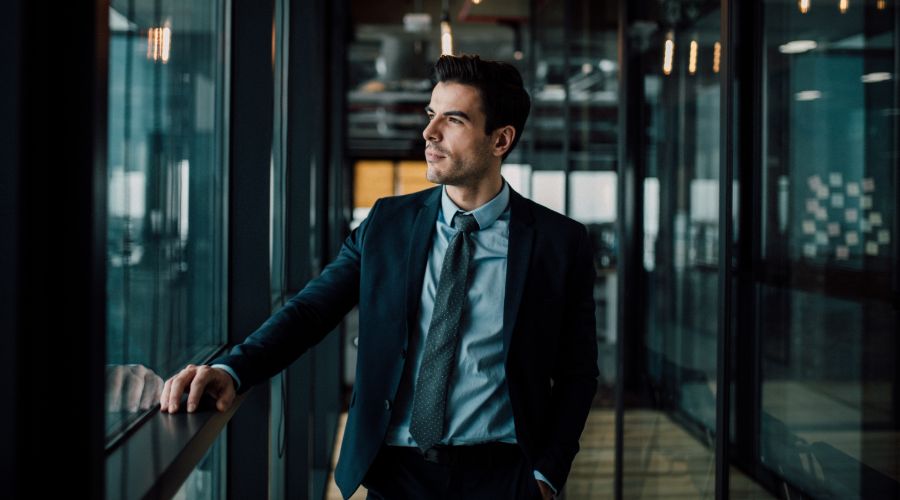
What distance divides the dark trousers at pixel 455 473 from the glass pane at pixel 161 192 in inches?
19.5

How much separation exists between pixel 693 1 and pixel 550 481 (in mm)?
3629

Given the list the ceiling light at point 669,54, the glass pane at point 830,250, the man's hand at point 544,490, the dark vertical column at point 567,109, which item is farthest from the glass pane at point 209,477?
the ceiling light at point 669,54

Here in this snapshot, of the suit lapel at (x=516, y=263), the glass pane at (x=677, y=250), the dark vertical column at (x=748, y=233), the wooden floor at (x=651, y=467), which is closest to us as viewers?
the suit lapel at (x=516, y=263)

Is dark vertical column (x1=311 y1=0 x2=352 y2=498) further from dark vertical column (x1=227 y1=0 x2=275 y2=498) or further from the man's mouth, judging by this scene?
the man's mouth

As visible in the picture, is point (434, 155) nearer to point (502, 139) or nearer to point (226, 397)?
point (502, 139)

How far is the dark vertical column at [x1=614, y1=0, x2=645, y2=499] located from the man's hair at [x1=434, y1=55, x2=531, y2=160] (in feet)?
6.16

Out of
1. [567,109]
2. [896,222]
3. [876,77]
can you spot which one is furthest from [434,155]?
[567,109]

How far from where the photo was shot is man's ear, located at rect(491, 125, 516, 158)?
6.30ft

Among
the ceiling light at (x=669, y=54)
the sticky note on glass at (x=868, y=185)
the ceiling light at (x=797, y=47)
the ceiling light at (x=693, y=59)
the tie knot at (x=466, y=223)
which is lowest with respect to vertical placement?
the tie knot at (x=466, y=223)

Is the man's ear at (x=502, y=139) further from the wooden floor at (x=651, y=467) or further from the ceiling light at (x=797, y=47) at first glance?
the ceiling light at (x=797, y=47)

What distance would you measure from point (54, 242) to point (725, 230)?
5.95 ft

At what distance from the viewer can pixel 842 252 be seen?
350 centimetres

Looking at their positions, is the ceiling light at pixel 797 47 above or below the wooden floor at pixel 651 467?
above

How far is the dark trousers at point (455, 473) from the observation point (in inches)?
70.8
